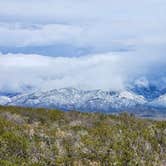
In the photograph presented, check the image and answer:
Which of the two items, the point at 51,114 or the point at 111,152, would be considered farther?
the point at 51,114

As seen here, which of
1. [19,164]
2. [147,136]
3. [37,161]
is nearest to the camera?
[19,164]

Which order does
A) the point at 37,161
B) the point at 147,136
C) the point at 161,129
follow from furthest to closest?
1. the point at 161,129
2. the point at 147,136
3. the point at 37,161

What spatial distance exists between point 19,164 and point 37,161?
153 inches

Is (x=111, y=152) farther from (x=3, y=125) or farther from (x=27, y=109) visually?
(x=27, y=109)

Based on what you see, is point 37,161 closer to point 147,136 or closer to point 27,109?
point 147,136

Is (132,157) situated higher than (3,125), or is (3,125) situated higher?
(3,125)

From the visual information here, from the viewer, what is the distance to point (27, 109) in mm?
80812

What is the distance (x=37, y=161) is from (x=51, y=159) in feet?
7.02

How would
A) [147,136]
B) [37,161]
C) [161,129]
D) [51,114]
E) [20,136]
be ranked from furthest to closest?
[51,114] < [161,129] < [147,136] < [20,136] < [37,161]

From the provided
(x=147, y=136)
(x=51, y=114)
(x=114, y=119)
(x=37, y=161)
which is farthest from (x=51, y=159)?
(x=114, y=119)

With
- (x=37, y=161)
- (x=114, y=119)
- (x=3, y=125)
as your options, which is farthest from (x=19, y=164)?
(x=114, y=119)

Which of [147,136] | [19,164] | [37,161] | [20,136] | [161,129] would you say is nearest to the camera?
[19,164]

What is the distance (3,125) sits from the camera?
53906mm

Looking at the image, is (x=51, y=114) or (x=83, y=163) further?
(x=51, y=114)
